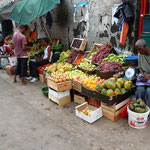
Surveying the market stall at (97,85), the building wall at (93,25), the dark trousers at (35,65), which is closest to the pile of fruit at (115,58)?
the market stall at (97,85)

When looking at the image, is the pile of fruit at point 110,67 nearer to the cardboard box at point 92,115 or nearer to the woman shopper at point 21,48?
the cardboard box at point 92,115

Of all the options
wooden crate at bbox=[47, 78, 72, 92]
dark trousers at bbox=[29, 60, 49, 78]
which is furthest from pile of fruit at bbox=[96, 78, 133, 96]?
dark trousers at bbox=[29, 60, 49, 78]

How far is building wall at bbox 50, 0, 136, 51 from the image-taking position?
5902 mm

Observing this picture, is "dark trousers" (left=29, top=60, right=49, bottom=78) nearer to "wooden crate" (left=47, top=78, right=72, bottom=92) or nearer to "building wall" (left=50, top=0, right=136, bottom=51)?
"building wall" (left=50, top=0, right=136, bottom=51)

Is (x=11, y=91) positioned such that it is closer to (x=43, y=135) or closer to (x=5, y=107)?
(x=5, y=107)

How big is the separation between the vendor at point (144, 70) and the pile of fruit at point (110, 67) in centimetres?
74

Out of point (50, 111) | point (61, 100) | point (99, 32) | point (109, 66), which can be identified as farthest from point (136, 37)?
point (50, 111)

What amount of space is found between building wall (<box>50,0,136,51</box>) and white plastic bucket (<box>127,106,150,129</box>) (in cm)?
252

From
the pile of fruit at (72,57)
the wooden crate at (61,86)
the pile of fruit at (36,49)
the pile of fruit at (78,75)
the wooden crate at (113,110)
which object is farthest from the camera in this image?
the pile of fruit at (36,49)

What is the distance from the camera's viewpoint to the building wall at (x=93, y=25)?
5.90 meters

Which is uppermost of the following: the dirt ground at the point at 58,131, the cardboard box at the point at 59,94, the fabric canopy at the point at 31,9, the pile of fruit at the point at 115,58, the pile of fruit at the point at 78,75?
the fabric canopy at the point at 31,9

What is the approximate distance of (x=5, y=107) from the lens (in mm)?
5277

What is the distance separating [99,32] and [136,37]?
169cm

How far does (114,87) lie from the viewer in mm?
4094
